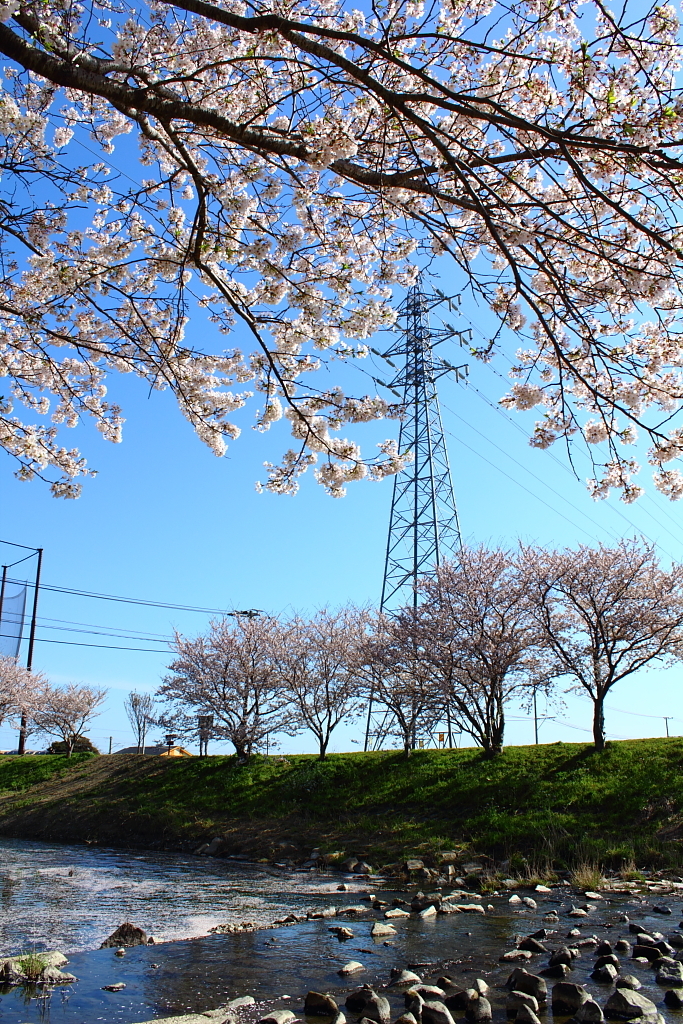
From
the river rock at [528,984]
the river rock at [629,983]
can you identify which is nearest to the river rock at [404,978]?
the river rock at [528,984]

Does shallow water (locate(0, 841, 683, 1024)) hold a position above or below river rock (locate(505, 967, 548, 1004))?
below

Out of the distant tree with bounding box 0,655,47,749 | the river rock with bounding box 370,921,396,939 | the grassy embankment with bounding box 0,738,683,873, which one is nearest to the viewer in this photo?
the river rock with bounding box 370,921,396,939

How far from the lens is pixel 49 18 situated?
18.0ft

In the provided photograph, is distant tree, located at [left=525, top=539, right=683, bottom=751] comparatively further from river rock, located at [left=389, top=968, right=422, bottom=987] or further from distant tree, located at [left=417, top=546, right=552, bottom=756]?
river rock, located at [left=389, top=968, right=422, bottom=987]

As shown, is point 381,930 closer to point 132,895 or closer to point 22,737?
point 132,895

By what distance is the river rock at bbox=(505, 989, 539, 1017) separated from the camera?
4766mm

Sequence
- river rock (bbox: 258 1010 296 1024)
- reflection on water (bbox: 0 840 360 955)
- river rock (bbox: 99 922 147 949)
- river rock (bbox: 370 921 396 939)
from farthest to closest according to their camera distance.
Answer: reflection on water (bbox: 0 840 360 955) < river rock (bbox: 370 921 396 939) < river rock (bbox: 99 922 147 949) < river rock (bbox: 258 1010 296 1024)

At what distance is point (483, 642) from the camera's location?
2275 centimetres

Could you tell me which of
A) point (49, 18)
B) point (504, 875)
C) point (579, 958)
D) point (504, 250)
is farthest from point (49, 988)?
point (504, 875)

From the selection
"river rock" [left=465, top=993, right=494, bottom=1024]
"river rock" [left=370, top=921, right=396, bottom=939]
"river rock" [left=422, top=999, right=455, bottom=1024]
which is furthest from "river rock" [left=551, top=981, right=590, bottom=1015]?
"river rock" [left=370, top=921, right=396, bottom=939]

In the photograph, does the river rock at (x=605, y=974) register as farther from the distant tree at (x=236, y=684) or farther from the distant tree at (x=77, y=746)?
the distant tree at (x=77, y=746)

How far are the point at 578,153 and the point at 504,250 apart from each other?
957 millimetres

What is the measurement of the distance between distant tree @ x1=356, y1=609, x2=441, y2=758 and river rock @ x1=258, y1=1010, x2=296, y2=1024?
18916 millimetres

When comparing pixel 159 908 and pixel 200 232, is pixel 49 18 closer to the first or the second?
pixel 200 232
